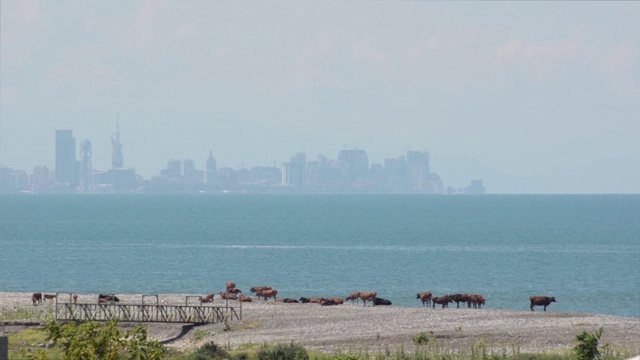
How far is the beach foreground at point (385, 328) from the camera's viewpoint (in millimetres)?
53969

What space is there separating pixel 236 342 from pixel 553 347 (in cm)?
1405

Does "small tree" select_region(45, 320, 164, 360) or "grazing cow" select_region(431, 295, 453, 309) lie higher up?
"small tree" select_region(45, 320, 164, 360)

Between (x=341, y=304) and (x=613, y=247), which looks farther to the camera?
(x=613, y=247)

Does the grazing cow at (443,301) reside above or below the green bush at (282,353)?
below

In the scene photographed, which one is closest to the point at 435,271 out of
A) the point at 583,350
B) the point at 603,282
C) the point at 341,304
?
the point at 603,282

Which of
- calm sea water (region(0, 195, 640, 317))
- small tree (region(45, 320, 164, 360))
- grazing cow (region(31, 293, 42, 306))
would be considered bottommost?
calm sea water (region(0, 195, 640, 317))

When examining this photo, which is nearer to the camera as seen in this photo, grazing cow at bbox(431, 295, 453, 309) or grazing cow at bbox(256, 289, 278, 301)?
grazing cow at bbox(431, 295, 453, 309)

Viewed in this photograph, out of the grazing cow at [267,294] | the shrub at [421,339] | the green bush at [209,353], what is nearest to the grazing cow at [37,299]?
the grazing cow at [267,294]

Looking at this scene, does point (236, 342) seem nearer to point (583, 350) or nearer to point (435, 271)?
point (583, 350)

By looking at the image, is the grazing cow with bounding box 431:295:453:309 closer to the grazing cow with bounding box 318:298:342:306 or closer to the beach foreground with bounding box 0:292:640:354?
the beach foreground with bounding box 0:292:640:354

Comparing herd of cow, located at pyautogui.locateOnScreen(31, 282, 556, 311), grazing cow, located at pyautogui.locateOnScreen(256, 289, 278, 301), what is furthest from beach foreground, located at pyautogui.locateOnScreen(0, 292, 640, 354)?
grazing cow, located at pyautogui.locateOnScreen(256, 289, 278, 301)

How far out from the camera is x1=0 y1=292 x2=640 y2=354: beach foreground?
5397 centimetres

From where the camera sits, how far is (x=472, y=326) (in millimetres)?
60750

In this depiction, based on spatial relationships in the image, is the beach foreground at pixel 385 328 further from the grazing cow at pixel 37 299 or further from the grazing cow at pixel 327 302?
the grazing cow at pixel 327 302
